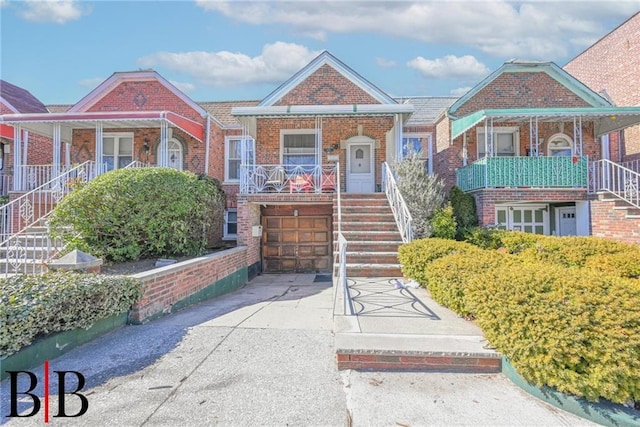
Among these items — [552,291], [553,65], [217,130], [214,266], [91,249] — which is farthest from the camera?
[217,130]

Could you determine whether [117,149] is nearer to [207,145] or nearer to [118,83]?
[118,83]

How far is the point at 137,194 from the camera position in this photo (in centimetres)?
714

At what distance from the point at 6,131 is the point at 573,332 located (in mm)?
16424

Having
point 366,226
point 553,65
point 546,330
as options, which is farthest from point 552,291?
point 553,65

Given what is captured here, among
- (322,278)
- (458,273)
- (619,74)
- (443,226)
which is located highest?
(619,74)

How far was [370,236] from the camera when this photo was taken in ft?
26.6

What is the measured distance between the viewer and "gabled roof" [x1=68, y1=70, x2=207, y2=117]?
12891mm

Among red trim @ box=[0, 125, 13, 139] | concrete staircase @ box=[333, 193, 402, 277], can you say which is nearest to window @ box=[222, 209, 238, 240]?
concrete staircase @ box=[333, 193, 402, 277]

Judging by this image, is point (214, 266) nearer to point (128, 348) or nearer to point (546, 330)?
point (128, 348)

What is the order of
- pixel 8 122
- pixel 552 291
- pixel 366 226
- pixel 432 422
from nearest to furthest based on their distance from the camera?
1. pixel 432 422
2. pixel 552 291
3. pixel 366 226
4. pixel 8 122

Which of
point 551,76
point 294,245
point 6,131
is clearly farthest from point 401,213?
point 6,131

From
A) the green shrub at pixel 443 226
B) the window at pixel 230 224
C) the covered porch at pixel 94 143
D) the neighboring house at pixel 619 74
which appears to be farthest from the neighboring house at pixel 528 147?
the covered porch at pixel 94 143

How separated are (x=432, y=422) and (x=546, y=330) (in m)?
1.28

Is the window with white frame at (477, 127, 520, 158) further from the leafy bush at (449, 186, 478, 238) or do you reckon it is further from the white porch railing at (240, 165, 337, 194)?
the white porch railing at (240, 165, 337, 194)
